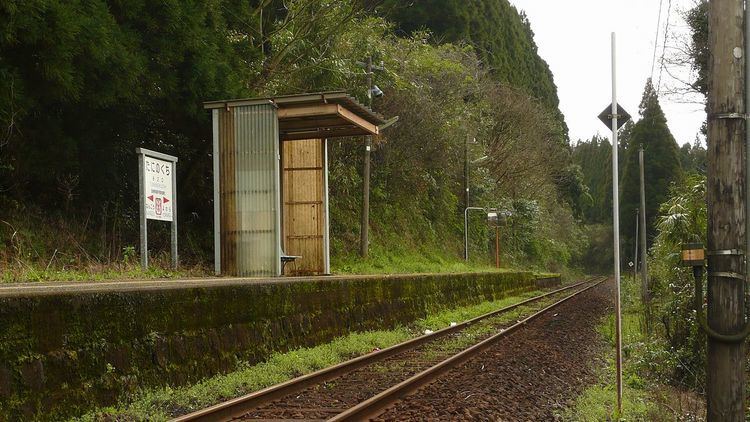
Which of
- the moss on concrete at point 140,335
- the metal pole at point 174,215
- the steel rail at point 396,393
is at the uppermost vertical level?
the metal pole at point 174,215

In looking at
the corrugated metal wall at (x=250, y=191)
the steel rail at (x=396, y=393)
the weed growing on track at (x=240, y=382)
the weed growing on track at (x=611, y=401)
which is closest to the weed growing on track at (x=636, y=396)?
the weed growing on track at (x=611, y=401)

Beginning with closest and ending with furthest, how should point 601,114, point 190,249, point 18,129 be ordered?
1. point 601,114
2. point 18,129
3. point 190,249

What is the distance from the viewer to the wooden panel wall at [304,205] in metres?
16.2

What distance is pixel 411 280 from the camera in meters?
16.6

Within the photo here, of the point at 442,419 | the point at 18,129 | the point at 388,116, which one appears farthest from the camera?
the point at 388,116

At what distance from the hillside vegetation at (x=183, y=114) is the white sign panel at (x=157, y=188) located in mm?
1188

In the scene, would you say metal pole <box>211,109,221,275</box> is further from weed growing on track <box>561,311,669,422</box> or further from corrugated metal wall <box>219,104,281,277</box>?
weed growing on track <box>561,311,669,422</box>

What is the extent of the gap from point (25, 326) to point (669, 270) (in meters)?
10.4

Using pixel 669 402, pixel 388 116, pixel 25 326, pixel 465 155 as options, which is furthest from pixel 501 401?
pixel 465 155

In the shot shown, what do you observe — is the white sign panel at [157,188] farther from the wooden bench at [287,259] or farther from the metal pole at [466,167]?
the metal pole at [466,167]

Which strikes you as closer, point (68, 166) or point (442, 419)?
point (442, 419)

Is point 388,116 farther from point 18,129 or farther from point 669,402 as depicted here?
point 669,402

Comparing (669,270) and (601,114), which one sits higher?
(601,114)

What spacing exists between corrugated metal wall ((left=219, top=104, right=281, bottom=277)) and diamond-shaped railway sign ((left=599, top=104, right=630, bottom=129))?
696cm
